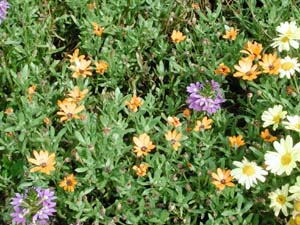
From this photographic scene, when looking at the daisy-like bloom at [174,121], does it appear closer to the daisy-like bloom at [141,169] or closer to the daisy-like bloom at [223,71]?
the daisy-like bloom at [141,169]

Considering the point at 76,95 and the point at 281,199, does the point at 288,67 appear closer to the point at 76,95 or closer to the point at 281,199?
the point at 281,199

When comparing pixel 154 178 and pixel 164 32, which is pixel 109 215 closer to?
pixel 154 178

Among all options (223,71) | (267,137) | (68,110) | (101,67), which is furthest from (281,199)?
(101,67)

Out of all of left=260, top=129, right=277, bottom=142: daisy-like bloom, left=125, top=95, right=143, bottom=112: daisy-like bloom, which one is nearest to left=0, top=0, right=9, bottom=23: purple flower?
left=125, top=95, right=143, bottom=112: daisy-like bloom

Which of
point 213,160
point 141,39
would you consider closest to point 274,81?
point 213,160

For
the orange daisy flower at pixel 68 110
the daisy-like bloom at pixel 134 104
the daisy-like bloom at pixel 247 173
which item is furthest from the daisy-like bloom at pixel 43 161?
the daisy-like bloom at pixel 247 173

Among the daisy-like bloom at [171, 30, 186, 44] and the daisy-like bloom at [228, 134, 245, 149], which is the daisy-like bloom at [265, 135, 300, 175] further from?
A: the daisy-like bloom at [171, 30, 186, 44]
